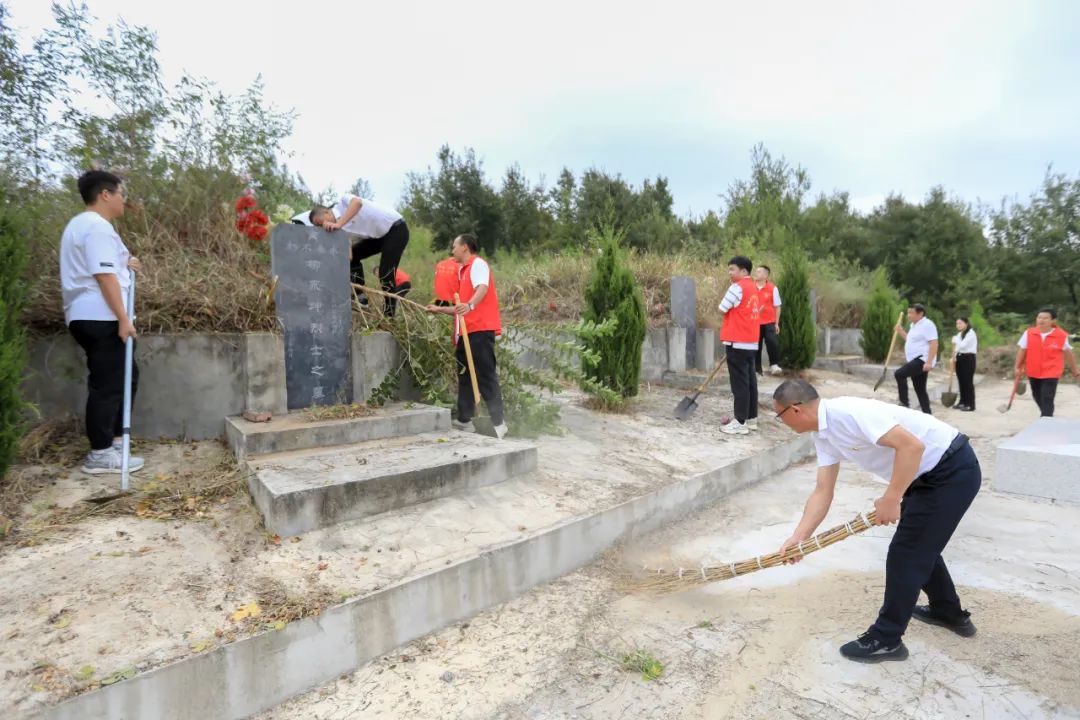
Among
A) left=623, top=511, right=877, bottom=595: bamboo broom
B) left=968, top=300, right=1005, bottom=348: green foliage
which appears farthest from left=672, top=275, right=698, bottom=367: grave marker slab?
left=968, top=300, right=1005, bottom=348: green foliage

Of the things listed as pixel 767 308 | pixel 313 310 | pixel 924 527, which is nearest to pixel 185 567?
pixel 313 310

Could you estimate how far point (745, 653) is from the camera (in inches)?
116

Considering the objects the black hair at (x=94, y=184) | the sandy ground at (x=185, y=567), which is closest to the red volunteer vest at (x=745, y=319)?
the sandy ground at (x=185, y=567)

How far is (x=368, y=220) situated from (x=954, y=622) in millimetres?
5368

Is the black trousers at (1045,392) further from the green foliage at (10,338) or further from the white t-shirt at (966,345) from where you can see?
the green foliage at (10,338)

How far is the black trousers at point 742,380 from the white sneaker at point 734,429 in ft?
0.31

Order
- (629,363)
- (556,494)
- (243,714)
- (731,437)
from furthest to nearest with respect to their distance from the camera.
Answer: (629,363), (731,437), (556,494), (243,714)

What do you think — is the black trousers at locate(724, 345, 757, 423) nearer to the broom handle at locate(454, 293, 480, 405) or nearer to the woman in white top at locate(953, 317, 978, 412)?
the broom handle at locate(454, 293, 480, 405)

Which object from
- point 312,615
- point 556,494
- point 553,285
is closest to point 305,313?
point 556,494

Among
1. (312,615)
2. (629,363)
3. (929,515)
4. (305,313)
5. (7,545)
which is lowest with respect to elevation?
(312,615)

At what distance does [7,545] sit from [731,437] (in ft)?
19.9

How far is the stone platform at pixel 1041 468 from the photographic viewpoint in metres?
5.21

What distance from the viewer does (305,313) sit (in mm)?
4922

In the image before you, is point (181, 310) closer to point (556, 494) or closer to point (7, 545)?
point (7, 545)
